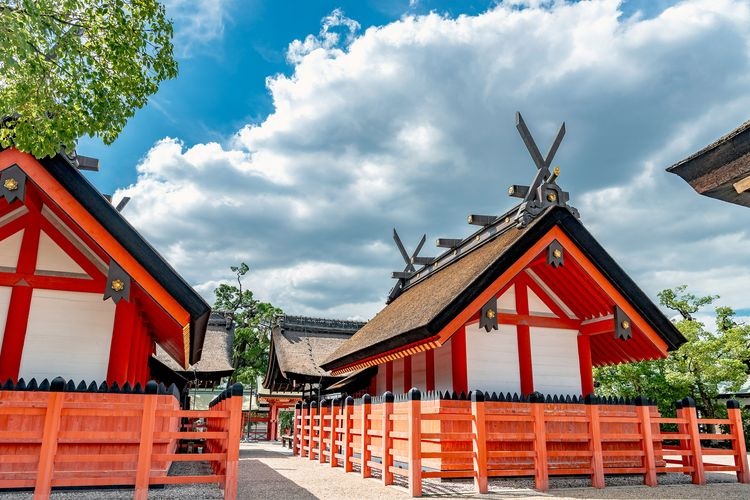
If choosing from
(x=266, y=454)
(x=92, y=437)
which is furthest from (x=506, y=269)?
(x=266, y=454)

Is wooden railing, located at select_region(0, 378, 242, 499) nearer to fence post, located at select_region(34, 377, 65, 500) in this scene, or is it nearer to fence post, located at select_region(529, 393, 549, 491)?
fence post, located at select_region(34, 377, 65, 500)

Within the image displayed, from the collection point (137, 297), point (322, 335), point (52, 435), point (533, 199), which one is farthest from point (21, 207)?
point (322, 335)

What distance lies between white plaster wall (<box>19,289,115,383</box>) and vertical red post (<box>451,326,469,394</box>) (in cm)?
601

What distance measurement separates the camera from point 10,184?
646 centimetres

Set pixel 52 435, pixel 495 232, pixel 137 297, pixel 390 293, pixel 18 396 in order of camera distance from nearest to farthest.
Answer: pixel 52 435, pixel 18 396, pixel 137 297, pixel 495 232, pixel 390 293

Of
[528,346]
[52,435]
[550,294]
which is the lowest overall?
[52,435]

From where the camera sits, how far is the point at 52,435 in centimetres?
543

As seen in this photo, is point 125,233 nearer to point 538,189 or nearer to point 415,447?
point 415,447

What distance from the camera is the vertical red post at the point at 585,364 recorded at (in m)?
10.5

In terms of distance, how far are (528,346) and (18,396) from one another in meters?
8.52

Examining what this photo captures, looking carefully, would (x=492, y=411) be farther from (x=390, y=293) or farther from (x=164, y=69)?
(x=390, y=293)

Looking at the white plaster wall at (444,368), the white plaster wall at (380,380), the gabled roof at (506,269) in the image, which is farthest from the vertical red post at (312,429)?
the white plaster wall at (444,368)

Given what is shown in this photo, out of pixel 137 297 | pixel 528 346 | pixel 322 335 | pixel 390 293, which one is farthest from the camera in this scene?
pixel 322 335

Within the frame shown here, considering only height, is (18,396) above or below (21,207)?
below
